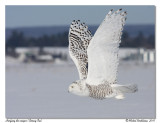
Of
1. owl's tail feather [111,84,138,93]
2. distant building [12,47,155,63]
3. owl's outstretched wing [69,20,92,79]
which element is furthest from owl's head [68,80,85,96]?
distant building [12,47,155,63]

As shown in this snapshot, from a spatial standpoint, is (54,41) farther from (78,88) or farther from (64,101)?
(78,88)

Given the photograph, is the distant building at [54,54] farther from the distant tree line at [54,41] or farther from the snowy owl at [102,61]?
the snowy owl at [102,61]

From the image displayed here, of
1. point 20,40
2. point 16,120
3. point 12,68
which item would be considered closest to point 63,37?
point 20,40

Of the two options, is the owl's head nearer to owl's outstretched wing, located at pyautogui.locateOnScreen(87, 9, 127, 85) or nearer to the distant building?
owl's outstretched wing, located at pyautogui.locateOnScreen(87, 9, 127, 85)

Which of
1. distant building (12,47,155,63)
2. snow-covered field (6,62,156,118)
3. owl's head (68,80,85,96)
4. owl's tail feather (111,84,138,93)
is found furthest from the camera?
distant building (12,47,155,63)

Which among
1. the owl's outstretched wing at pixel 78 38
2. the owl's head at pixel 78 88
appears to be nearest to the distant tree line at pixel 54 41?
the owl's outstretched wing at pixel 78 38
